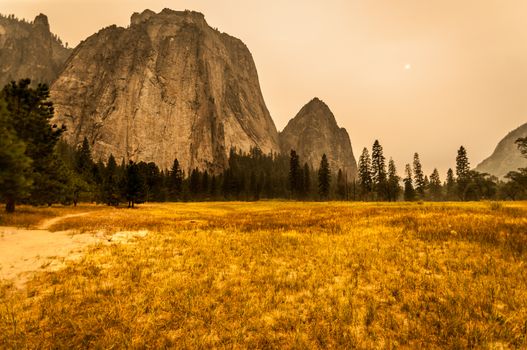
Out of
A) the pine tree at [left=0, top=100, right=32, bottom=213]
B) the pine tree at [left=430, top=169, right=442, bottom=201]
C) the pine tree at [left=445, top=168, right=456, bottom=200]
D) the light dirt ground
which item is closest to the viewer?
the light dirt ground

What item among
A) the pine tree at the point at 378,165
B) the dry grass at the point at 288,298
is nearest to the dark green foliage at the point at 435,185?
the pine tree at the point at 378,165

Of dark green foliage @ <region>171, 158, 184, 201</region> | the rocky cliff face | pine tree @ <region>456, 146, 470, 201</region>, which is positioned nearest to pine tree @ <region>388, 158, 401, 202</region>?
pine tree @ <region>456, 146, 470, 201</region>

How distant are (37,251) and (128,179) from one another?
177ft

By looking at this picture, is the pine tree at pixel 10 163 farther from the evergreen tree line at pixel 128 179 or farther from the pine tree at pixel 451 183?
the pine tree at pixel 451 183

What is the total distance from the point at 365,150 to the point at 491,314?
106 meters

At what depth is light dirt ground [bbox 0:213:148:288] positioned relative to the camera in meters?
9.89

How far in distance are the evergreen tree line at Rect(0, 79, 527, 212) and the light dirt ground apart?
1028cm

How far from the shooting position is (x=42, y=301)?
291 inches

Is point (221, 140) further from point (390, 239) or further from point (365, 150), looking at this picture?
point (390, 239)

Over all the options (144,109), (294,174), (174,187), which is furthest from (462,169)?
(144,109)

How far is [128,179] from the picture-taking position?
62969 mm

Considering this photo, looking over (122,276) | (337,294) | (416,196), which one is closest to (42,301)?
(122,276)

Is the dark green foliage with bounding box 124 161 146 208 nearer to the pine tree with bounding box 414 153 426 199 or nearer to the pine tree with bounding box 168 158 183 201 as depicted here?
the pine tree with bounding box 168 158 183 201

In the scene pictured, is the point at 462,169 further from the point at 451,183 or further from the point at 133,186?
the point at 133,186
